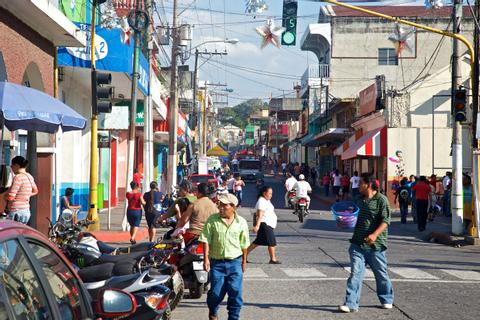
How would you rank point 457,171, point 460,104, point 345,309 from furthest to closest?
point 457,171
point 460,104
point 345,309

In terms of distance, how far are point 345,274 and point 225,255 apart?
5.86 meters

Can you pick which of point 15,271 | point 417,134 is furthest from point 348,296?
point 417,134

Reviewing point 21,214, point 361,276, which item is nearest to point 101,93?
point 21,214

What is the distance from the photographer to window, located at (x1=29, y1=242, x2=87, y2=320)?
4312mm

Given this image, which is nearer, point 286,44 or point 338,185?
point 286,44

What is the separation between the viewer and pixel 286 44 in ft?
69.0

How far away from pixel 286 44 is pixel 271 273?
317 inches

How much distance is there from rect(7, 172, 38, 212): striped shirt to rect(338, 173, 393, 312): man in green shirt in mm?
5644

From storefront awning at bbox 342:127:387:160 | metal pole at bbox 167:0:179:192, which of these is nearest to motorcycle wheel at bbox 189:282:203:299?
metal pole at bbox 167:0:179:192

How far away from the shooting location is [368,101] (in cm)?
4428

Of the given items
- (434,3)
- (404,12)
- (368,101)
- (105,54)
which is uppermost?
(404,12)

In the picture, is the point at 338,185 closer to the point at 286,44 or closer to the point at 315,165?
the point at 286,44

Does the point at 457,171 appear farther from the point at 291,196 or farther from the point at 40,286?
the point at 40,286

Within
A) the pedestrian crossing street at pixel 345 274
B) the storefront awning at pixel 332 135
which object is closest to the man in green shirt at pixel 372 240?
the pedestrian crossing street at pixel 345 274
